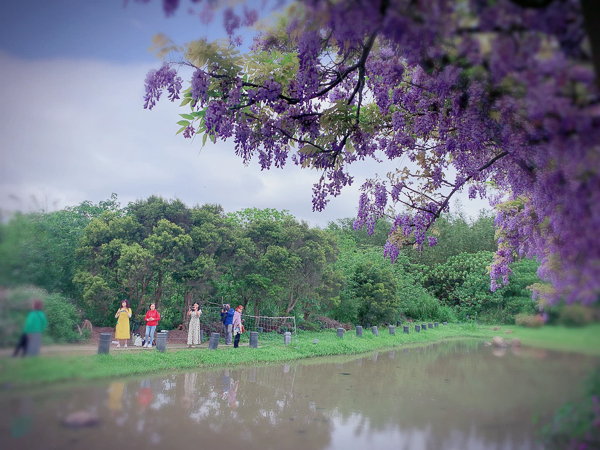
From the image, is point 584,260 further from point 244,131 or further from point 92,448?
point 244,131

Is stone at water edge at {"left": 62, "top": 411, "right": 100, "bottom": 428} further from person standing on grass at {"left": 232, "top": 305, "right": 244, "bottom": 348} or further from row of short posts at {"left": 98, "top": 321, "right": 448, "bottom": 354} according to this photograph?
person standing on grass at {"left": 232, "top": 305, "right": 244, "bottom": 348}

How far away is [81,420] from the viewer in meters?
2.12

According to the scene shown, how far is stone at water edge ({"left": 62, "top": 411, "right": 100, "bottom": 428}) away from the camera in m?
2.08

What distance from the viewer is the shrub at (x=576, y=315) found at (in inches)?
66.5

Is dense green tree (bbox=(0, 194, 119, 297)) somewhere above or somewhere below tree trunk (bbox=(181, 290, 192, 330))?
above

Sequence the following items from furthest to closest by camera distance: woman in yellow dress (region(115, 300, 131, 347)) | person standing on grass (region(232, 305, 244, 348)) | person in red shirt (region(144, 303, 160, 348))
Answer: person standing on grass (region(232, 305, 244, 348)), person in red shirt (region(144, 303, 160, 348)), woman in yellow dress (region(115, 300, 131, 347))

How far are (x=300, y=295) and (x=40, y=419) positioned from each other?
13383 mm

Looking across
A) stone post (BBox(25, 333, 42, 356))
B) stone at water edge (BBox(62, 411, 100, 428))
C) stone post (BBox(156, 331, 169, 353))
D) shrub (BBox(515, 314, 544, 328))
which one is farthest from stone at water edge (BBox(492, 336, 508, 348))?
stone post (BBox(156, 331, 169, 353))

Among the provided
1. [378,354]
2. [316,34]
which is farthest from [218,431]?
[378,354]

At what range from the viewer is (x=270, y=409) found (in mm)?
5230

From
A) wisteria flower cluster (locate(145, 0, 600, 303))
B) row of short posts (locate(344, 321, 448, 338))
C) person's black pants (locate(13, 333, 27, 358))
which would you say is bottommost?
row of short posts (locate(344, 321, 448, 338))

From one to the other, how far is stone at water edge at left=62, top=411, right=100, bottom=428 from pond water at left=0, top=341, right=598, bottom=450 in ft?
0.09

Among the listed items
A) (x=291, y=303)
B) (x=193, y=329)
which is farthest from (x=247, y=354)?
(x=291, y=303)

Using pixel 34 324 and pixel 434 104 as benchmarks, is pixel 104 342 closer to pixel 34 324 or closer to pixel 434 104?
pixel 34 324
